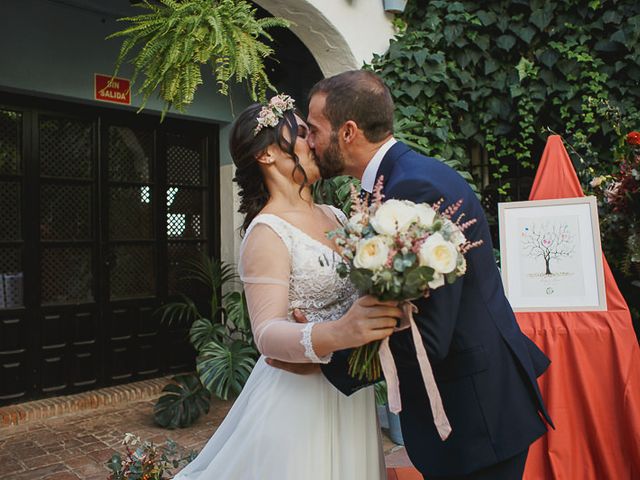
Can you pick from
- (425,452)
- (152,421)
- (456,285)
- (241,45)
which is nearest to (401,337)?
(456,285)

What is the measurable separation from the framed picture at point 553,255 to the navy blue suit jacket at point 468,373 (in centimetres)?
172

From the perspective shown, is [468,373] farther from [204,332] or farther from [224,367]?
[204,332]

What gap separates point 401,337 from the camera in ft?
4.88

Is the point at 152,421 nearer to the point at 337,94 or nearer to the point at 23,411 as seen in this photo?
the point at 23,411

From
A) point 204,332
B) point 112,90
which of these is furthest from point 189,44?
point 204,332

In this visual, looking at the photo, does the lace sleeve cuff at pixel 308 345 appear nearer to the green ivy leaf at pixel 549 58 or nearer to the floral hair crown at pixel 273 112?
the floral hair crown at pixel 273 112

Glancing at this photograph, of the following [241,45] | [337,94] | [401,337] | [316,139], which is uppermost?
[241,45]

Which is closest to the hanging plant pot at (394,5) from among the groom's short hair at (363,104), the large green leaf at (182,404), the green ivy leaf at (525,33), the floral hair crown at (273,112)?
the green ivy leaf at (525,33)

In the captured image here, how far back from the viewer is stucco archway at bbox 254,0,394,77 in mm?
4426

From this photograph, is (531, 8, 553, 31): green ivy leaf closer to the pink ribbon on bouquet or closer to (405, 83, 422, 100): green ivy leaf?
(405, 83, 422, 100): green ivy leaf

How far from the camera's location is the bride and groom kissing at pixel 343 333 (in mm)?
1583

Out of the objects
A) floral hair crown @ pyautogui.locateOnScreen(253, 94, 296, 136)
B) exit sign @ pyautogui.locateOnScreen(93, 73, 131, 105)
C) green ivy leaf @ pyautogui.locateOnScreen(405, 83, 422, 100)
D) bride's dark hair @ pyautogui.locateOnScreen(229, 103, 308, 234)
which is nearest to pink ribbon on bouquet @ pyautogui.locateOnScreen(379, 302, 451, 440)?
bride's dark hair @ pyautogui.locateOnScreen(229, 103, 308, 234)

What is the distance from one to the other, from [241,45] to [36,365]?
12.4 ft

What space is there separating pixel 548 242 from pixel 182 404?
3.26 meters
